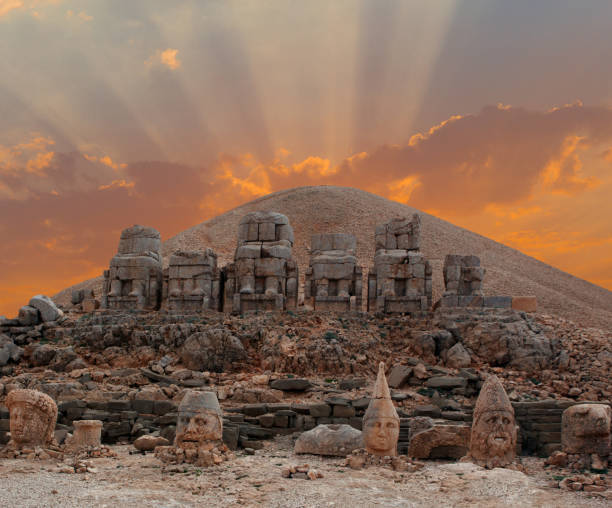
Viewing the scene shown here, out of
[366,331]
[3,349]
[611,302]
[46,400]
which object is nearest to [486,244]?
[611,302]

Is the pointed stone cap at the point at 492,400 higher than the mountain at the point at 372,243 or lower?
lower

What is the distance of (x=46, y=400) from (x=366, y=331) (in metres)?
8.75

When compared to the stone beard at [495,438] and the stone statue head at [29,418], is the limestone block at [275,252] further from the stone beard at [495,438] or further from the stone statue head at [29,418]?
the stone beard at [495,438]

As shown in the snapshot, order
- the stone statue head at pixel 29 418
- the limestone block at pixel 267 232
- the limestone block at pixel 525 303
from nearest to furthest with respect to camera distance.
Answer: the stone statue head at pixel 29 418, the limestone block at pixel 525 303, the limestone block at pixel 267 232

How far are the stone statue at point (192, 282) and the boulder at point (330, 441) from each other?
9.14m

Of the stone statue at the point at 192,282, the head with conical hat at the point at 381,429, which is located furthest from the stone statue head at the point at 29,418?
the stone statue at the point at 192,282

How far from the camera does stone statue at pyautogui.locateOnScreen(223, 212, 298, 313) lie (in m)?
18.6

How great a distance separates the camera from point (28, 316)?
1875 cm

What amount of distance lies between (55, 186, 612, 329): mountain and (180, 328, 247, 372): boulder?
81.7 ft

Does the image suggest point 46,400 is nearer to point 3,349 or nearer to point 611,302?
point 3,349

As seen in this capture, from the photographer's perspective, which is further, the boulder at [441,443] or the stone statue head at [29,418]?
the boulder at [441,443]

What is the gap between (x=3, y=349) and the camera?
16.7 meters

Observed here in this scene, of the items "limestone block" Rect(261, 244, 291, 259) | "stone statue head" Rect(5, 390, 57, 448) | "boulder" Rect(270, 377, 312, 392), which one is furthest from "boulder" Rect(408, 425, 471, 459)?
"limestone block" Rect(261, 244, 291, 259)

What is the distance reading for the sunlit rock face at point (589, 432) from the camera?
915cm
